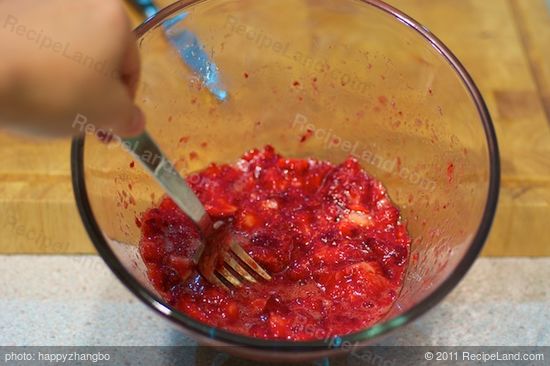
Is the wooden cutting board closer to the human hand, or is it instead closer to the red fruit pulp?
the red fruit pulp

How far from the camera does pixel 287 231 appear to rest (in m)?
1.00

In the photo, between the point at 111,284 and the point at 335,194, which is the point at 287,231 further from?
the point at 111,284

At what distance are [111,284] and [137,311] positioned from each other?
2.7 inches

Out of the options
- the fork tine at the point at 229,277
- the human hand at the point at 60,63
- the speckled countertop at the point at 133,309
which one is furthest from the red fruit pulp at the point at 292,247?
the human hand at the point at 60,63

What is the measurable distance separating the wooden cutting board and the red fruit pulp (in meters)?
0.21

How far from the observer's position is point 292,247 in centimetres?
98

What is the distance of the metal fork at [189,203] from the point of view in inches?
29.6

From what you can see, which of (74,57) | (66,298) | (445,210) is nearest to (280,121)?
(445,210)

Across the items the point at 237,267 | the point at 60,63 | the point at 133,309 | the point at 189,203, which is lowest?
the point at 133,309

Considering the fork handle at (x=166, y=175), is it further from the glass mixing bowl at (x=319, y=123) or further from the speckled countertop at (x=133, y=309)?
the speckled countertop at (x=133, y=309)

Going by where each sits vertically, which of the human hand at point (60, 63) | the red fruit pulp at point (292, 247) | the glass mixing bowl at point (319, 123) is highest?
the human hand at point (60, 63)

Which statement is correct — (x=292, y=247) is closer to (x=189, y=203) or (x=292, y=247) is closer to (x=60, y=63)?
(x=189, y=203)

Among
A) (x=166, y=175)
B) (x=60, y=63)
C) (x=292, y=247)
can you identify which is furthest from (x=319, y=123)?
(x=60, y=63)

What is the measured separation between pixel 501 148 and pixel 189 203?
61 cm
